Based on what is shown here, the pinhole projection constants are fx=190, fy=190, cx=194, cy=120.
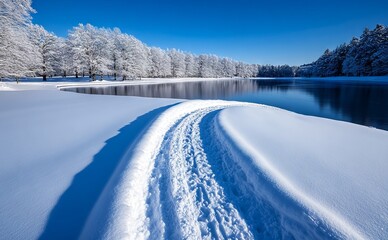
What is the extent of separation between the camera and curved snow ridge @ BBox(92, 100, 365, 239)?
8.40 ft

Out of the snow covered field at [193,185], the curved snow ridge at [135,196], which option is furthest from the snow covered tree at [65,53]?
the curved snow ridge at [135,196]

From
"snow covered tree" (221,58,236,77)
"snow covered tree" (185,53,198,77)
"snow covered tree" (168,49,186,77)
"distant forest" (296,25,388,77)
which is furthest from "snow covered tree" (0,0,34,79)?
"snow covered tree" (221,58,236,77)

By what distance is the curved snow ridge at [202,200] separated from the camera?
8.40 feet

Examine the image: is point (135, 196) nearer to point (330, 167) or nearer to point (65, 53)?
point (330, 167)

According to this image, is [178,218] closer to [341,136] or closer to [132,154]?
[132,154]

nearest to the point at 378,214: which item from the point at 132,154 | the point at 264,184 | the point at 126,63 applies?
the point at 264,184

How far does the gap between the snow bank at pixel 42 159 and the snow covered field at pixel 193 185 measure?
0.02 metres

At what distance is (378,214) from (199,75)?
89.9 meters

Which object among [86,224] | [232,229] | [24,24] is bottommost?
[232,229]

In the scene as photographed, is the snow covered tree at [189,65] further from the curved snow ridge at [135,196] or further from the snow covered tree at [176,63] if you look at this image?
the curved snow ridge at [135,196]

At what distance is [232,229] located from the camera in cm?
271

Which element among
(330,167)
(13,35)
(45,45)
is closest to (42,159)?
(330,167)

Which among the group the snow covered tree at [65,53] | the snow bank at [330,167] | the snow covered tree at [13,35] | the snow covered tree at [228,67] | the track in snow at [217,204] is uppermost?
the snow covered tree at [228,67]

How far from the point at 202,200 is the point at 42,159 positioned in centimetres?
381
